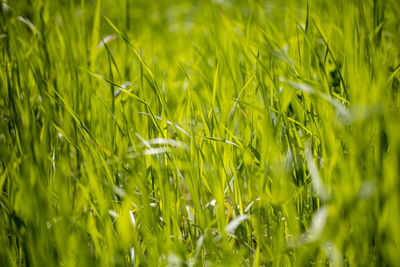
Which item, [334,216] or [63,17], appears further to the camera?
[63,17]

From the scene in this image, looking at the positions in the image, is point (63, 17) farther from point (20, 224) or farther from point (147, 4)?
point (147, 4)

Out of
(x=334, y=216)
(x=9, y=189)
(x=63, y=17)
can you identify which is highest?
(x=63, y=17)

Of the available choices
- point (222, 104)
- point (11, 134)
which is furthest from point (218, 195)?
point (11, 134)

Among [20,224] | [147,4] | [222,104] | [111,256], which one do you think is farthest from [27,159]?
[147,4]

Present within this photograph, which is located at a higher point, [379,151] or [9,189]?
[379,151]

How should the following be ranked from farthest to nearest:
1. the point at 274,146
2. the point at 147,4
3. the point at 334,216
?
the point at 147,4 < the point at 274,146 < the point at 334,216

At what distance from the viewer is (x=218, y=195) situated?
2.13 ft

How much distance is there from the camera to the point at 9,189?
0.80 metres

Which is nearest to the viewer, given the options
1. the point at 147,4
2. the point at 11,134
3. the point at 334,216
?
the point at 334,216

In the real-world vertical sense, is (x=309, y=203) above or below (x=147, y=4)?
below

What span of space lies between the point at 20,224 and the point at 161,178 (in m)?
0.29

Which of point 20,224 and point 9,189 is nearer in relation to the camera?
point 20,224

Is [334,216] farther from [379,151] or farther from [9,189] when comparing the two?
[9,189]

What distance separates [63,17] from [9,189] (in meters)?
0.65
